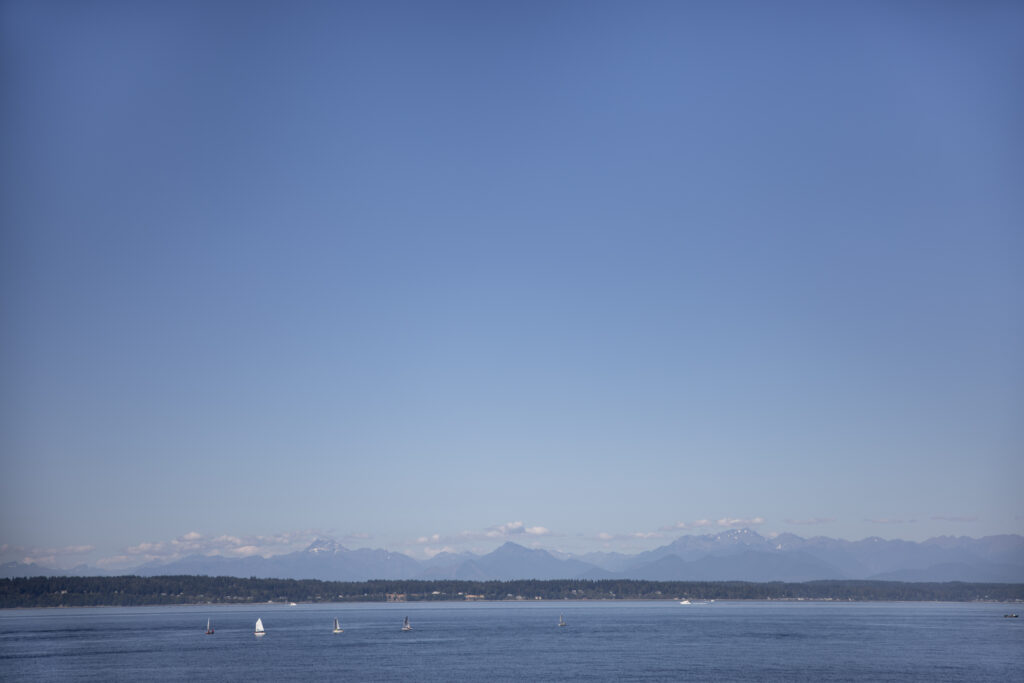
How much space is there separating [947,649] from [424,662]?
7297cm

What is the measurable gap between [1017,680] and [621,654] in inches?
1769

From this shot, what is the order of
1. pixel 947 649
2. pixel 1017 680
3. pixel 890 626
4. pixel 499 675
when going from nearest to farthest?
pixel 1017 680 → pixel 499 675 → pixel 947 649 → pixel 890 626

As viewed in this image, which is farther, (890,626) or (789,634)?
(890,626)

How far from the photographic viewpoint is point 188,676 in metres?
88.9

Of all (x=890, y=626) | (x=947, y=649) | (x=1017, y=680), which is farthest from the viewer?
(x=890, y=626)

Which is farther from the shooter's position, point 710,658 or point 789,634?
point 789,634

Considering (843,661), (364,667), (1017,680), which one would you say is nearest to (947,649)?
(843,661)

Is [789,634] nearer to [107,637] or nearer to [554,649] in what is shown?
[554,649]

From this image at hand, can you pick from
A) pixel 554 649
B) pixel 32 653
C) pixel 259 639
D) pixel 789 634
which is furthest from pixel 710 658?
pixel 32 653

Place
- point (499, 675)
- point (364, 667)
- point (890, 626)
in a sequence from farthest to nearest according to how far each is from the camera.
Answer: point (890, 626) < point (364, 667) < point (499, 675)

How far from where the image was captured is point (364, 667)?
97.6m

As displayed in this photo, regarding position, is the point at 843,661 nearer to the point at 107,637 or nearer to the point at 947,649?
the point at 947,649

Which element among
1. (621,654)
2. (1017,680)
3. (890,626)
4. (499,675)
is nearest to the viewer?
(1017,680)

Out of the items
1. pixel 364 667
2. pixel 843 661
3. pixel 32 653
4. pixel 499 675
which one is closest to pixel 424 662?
pixel 364 667
